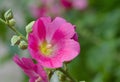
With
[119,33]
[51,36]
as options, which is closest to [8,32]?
[119,33]

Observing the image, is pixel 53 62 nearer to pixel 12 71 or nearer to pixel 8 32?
pixel 8 32

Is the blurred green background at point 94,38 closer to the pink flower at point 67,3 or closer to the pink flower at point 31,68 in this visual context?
the pink flower at point 67,3

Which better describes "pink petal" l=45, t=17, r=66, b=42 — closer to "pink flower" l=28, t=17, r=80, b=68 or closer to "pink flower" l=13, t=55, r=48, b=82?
"pink flower" l=28, t=17, r=80, b=68

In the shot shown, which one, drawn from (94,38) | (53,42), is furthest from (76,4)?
(53,42)

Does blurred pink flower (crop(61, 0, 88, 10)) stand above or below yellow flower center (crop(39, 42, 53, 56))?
below

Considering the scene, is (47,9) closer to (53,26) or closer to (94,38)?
(94,38)

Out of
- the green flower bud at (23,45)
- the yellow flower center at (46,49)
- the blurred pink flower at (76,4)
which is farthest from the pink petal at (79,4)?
the green flower bud at (23,45)

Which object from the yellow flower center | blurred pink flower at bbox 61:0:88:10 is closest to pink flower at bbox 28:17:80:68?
the yellow flower center
